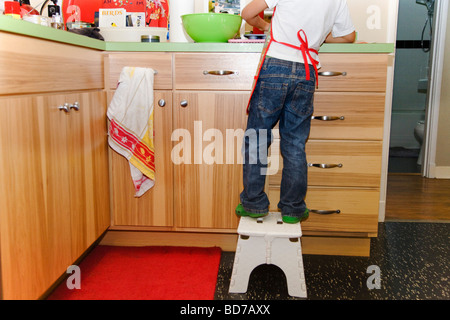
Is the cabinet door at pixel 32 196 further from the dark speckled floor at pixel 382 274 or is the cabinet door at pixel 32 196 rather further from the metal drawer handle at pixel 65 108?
the dark speckled floor at pixel 382 274

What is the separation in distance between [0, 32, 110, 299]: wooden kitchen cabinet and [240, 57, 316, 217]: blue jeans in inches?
24.2

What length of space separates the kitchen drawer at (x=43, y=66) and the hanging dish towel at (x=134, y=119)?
0.12m

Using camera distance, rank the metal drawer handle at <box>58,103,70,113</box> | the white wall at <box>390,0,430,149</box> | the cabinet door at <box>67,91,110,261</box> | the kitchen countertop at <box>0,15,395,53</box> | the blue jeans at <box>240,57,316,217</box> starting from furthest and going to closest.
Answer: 1. the white wall at <box>390,0,430,149</box>
2. the kitchen countertop at <box>0,15,395,53</box>
3. the blue jeans at <box>240,57,316,217</box>
4. the cabinet door at <box>67,91,110,261</box>
5. the metal drawer handle at <box>58,103,70,113</box>

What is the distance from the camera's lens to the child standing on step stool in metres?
1.74

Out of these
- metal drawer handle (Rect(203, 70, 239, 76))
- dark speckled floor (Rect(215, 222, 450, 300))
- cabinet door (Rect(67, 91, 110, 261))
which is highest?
metal drawer handle (Rect(203, 70, 239, 76))

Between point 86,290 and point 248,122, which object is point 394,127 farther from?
point 86,290

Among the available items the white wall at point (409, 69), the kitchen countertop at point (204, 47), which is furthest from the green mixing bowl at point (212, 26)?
the white wall at point (409, 69)

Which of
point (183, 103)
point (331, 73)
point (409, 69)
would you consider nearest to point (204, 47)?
point (183, 103)

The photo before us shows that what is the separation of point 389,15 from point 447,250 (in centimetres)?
121

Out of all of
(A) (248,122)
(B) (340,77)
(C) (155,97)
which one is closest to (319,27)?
Answer: (B) (340,77)

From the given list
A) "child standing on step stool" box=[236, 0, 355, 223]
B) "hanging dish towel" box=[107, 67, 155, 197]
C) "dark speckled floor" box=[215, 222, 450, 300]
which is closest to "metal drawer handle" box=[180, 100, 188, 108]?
"hanging dish towel" box=[107, 67, 155, 197]

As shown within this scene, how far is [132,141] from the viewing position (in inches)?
Result: 77.7

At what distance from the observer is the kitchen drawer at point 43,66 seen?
124 cm

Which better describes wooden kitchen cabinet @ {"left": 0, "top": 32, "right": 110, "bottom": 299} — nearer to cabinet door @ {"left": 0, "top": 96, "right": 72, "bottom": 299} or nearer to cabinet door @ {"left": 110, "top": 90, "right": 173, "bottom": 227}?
cabinet door @ {"left": 0, "top": 96, "right": 72, "bottom": 299}
